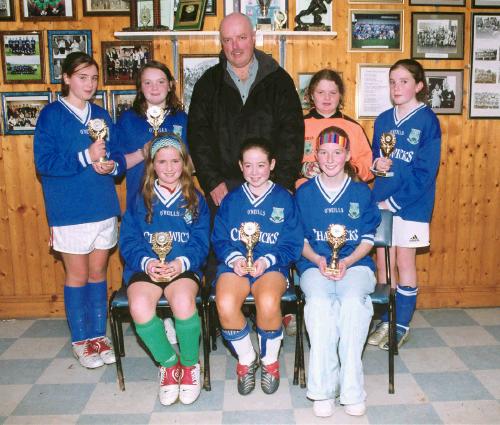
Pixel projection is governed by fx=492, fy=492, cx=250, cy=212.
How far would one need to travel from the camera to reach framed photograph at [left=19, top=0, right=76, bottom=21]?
141 inches

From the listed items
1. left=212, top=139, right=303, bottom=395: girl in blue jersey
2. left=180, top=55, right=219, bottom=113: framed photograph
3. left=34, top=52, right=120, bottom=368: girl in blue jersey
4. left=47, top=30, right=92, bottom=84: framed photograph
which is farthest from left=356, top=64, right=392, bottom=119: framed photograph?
left=47, top=30, right=92, bottom=84: framed photograph

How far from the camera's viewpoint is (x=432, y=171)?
3074 millimetres

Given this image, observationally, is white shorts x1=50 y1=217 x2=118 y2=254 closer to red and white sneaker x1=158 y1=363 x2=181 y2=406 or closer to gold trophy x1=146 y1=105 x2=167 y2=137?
gold trophy x1=146 y1=105 x2=167 y2=137

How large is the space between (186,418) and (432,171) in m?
2.04

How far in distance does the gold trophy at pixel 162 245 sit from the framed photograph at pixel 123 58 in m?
1.58

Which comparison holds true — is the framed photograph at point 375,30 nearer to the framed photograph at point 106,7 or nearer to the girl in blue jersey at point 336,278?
the girl in blue jersey at point 336,278

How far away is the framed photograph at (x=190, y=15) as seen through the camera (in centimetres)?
352

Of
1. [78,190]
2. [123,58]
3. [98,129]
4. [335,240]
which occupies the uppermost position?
[123,58]

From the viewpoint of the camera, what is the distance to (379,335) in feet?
10.9

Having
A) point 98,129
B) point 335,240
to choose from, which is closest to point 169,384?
point 335,240

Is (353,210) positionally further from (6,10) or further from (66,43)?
(6,10)

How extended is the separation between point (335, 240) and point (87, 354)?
1712 millimetres

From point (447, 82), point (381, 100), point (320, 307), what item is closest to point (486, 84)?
point (447, 82)

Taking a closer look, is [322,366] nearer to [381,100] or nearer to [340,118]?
[340,118]
